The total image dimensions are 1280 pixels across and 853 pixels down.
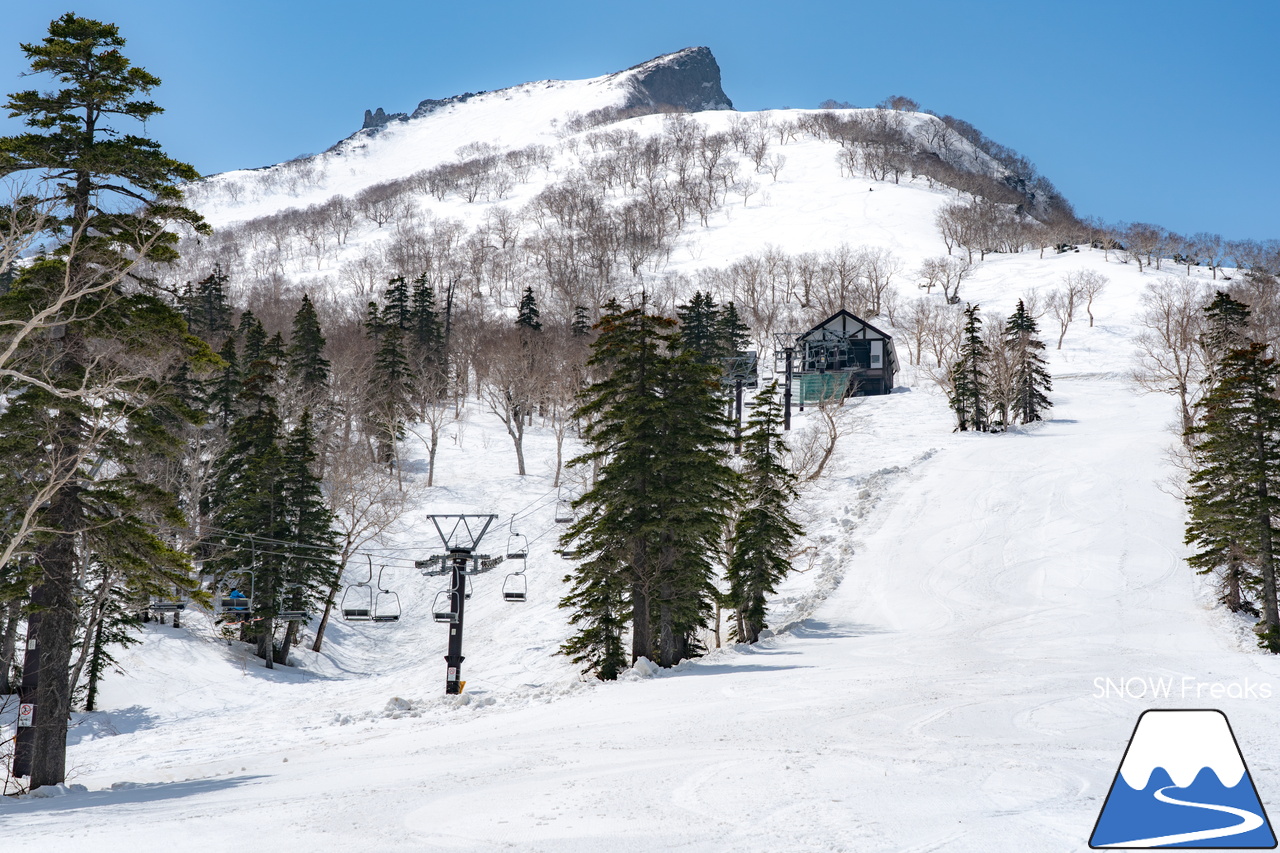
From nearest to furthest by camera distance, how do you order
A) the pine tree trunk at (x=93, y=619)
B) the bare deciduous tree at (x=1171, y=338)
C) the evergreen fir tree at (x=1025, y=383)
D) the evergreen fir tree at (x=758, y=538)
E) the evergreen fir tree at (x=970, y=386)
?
1. the pine tree trunk at (x=93, y=619)
2. the evergreen fir tree at (x=758, y=538)
3. the bare deciduous tree at (x=1171, y=338)
4. the evergreen fir tree at (x=970, y=386)
5. the evergreen fir tree at (x=1025, y=383)

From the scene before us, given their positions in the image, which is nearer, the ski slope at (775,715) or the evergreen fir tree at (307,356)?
the ski slope at (775,715)

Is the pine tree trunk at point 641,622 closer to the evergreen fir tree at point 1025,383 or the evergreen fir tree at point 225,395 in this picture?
the evergreen fir tree at point 225,395

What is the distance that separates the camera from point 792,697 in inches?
664

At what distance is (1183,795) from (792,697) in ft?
34.9

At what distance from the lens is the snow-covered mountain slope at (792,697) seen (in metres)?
8.69

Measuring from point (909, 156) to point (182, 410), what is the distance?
193 meters

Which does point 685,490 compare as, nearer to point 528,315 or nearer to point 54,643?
point 54,643

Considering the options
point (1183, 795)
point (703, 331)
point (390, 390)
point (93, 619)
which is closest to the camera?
point (1183, 795)

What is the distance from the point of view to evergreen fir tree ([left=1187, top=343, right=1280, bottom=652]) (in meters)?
25.8

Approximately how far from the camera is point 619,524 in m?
24.6

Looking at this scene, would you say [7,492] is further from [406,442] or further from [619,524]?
[406,442]

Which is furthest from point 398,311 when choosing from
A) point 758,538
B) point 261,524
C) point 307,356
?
point 758,538

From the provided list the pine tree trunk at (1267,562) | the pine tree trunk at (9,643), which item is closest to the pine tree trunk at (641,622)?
the pine tree trunk at (9,643)

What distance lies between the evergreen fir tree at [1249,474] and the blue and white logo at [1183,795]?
75.8ft
